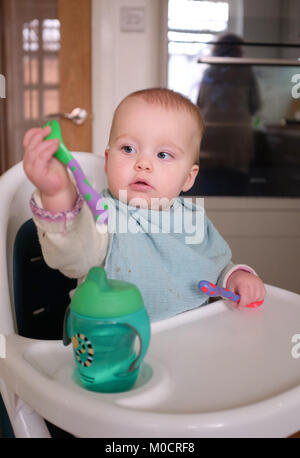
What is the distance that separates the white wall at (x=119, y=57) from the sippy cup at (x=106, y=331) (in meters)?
1.83

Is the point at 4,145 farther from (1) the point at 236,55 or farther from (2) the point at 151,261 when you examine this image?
(2) the point at 151,261

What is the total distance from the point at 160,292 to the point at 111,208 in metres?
0.16

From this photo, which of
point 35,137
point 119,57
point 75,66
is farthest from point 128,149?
point 119,57

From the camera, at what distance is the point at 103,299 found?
→ 51cm

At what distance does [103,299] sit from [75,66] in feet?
6.16

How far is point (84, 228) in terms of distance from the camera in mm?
636

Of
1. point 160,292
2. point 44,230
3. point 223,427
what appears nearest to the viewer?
point 223,427

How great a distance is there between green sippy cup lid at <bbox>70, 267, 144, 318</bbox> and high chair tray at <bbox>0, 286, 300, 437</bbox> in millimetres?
89

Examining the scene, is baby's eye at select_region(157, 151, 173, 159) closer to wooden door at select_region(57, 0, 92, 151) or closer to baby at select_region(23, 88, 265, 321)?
baby at select_region(23, 88, 265, 321)

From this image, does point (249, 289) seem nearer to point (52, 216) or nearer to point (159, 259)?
point (159, 259)

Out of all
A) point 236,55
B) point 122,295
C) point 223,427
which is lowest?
point 223,427

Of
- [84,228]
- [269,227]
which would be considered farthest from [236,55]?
[84,228]

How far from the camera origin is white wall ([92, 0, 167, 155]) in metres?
2.26

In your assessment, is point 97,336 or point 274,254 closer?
point 97,336
